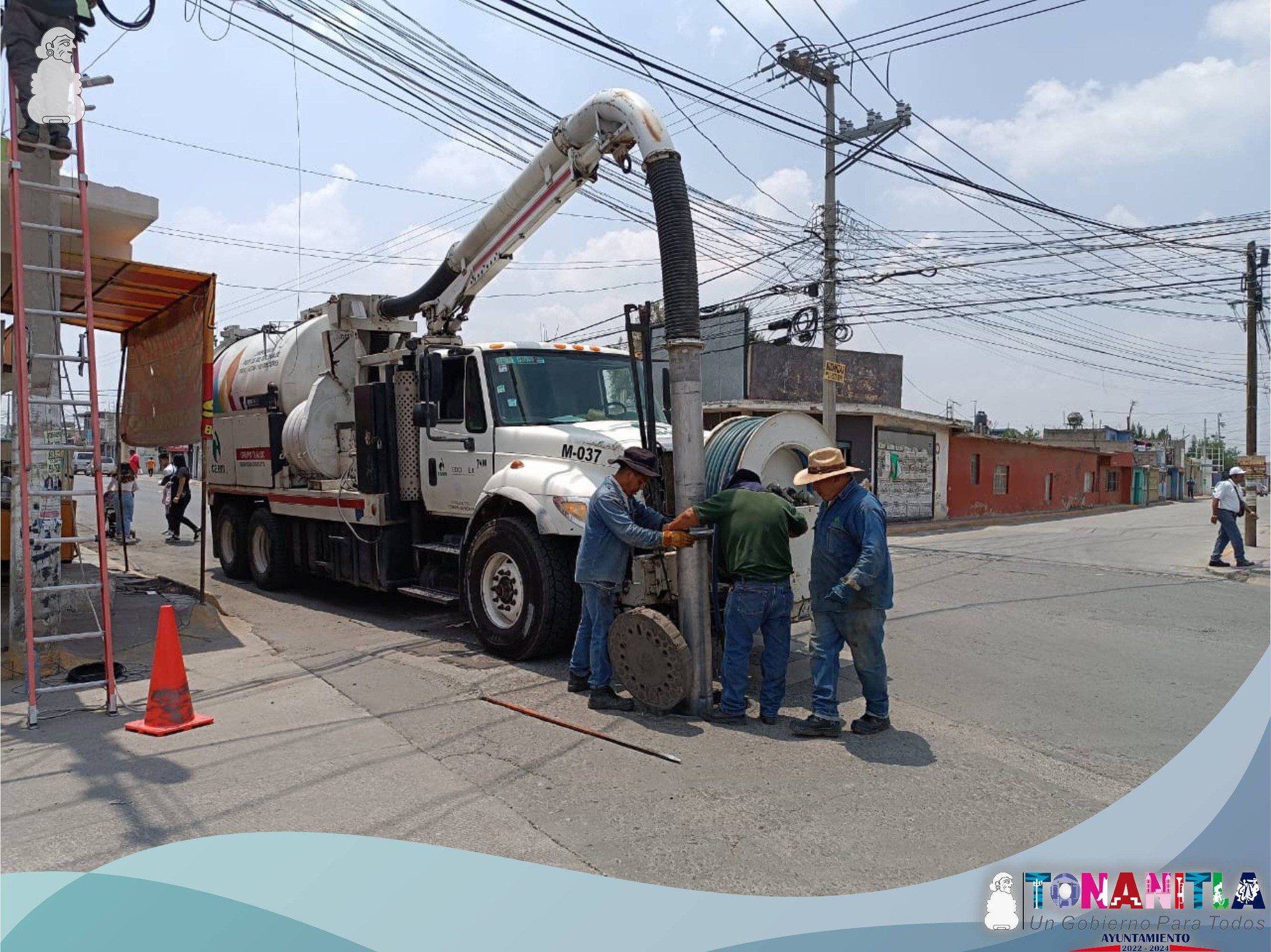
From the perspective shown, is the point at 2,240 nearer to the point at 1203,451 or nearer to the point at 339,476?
the point at 339,476

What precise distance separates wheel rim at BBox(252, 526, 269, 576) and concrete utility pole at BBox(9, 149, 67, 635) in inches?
161

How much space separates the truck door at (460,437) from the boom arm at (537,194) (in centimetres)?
112

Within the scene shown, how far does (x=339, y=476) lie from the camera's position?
1012 cm

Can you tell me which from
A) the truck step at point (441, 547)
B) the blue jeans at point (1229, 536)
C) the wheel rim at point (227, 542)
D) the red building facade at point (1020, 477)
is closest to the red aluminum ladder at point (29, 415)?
the truck step at point (441, 547)

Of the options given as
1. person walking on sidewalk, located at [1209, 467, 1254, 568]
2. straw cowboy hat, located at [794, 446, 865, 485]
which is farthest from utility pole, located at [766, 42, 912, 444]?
straw cowboy hat, located at [794, 446, 865, 485]

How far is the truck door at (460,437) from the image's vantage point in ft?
26.4

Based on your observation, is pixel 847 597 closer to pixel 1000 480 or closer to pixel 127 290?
pixel 127 290

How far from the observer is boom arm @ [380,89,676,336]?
6.66 metres

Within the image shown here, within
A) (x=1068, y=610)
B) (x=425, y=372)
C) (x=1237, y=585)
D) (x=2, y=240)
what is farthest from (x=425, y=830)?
(x=1237, y=585)

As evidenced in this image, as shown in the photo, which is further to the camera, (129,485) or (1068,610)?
(129,485)

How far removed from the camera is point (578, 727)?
18.3 ft

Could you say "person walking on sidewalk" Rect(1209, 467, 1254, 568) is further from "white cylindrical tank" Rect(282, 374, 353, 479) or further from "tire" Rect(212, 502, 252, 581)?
"tire" Rect(212, 502, 252, 581)

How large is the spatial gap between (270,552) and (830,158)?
525 inches

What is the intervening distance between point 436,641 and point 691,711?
3196 millimetres
